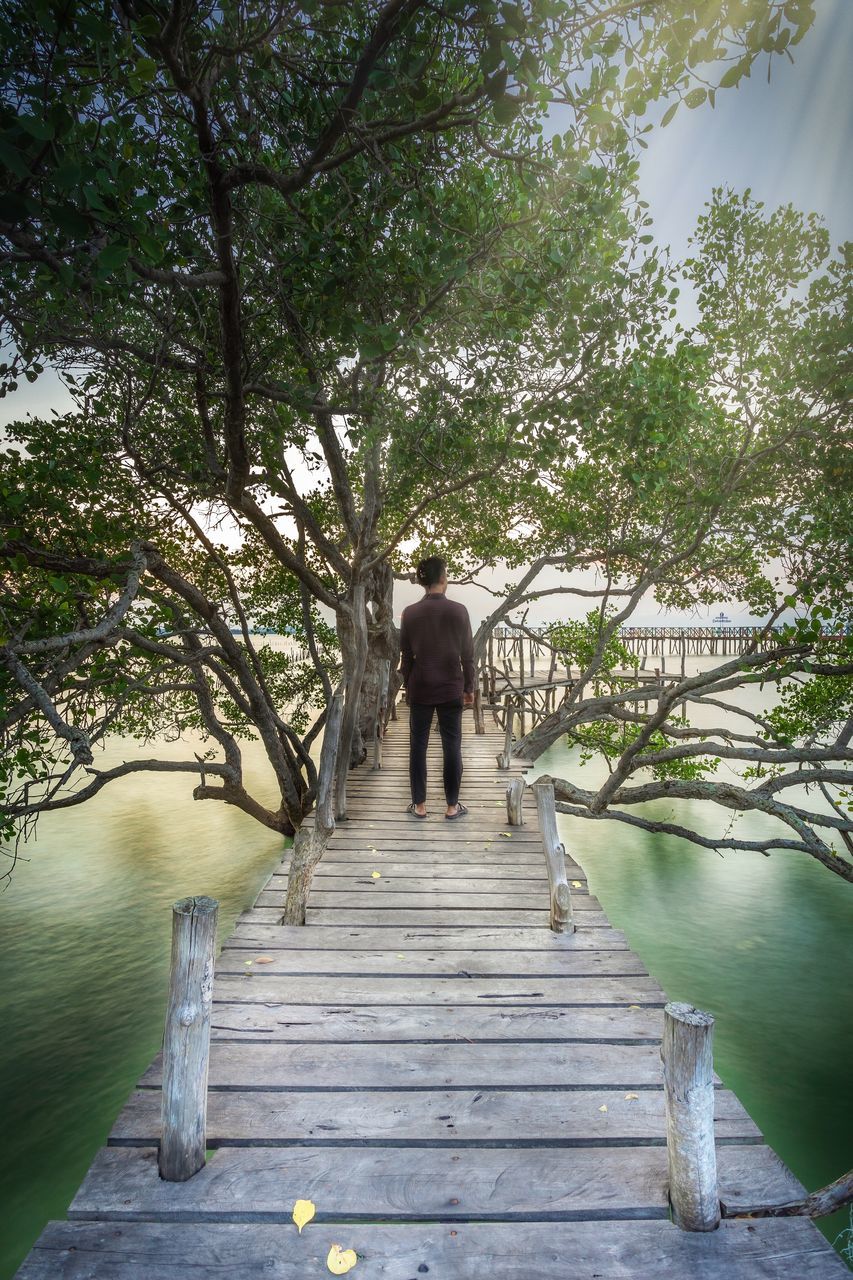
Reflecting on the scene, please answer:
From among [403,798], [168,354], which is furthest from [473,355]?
[403,798]

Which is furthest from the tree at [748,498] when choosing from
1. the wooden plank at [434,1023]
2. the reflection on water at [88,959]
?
the reflection on water at [88,959]

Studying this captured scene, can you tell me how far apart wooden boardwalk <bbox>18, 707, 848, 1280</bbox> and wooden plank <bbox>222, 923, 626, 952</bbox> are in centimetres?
2

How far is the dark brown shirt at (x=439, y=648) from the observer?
509cm

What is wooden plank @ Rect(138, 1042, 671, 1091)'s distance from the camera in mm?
2365

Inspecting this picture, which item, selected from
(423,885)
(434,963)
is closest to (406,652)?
(423,885)

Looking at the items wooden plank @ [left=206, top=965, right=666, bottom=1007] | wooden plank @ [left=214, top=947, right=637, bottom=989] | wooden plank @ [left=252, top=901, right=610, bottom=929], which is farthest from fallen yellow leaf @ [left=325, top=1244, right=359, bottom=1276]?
wooden plank @ [left=252, top=901, right=610, bottom=929]

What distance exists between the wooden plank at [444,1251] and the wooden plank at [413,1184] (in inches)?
1.2

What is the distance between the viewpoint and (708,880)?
38.8 feet

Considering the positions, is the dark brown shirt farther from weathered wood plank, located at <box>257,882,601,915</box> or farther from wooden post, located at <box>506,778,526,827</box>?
weathered wood plank, located at <box>257,882,601,915</box>

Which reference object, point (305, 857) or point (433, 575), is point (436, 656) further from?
point (305, 857)

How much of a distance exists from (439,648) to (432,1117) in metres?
3.26

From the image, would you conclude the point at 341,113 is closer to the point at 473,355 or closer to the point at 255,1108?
the point at 473,355

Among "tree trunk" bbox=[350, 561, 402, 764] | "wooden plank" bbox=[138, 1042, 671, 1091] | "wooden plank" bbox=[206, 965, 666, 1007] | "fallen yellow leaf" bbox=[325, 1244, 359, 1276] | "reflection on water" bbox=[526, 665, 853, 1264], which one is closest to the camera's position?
"fallen yellow leaf" bbox=[325, 1244, 359, 1276]

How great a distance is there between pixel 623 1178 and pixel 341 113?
4.10 meters
